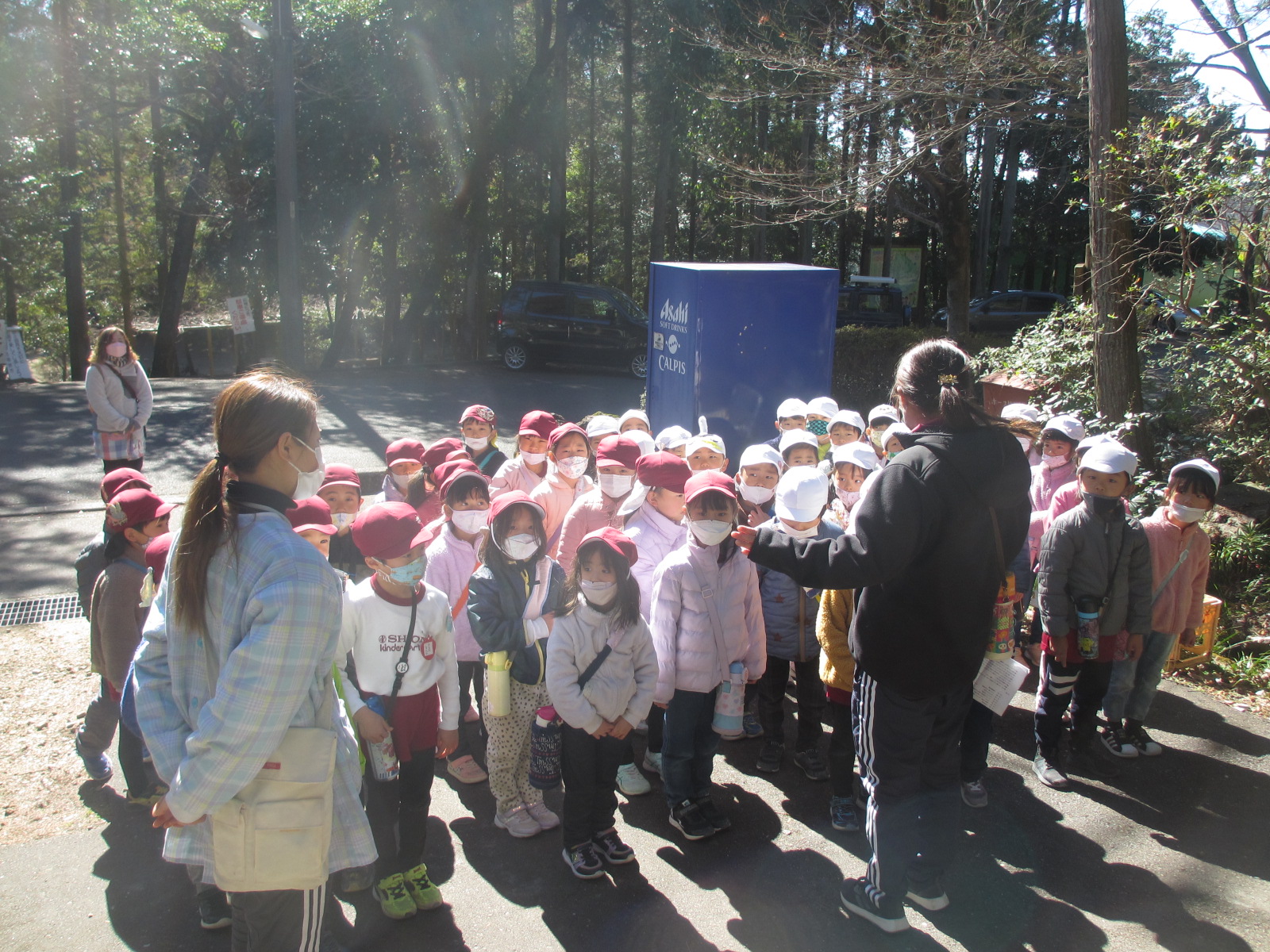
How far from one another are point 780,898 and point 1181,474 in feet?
9.35

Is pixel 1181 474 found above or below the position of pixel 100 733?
above

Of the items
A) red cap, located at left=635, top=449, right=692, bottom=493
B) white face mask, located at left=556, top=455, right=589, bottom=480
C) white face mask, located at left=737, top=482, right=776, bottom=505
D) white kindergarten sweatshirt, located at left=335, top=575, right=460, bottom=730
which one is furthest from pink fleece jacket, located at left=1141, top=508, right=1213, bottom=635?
white kindergarten sweatshirt, located at left=335, top=575, right=460, bottom=730

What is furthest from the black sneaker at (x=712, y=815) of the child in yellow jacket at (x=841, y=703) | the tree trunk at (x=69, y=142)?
the tree trunk at (x=69, y=142)

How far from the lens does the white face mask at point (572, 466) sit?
5.05 m

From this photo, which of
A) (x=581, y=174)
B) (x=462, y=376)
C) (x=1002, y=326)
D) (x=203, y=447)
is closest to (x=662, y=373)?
(x=203, y=447)

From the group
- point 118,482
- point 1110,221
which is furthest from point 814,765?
point 1110,221

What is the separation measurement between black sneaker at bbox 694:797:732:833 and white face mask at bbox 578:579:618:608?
1.06 meters

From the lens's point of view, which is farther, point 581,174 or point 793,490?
point 581,174

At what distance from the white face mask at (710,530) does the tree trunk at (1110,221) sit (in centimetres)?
493

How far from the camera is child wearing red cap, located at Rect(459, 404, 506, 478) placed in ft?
19.4

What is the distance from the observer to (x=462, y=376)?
18469 millimetres

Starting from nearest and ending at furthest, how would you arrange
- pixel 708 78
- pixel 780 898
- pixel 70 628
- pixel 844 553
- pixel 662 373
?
pixel 844 553
pixel 780 898
pixel 70 628
pixel 662 373
pixel 708 78

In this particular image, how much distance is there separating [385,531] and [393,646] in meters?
0.43

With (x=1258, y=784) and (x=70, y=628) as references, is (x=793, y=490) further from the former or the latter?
(x=70, y=628)
